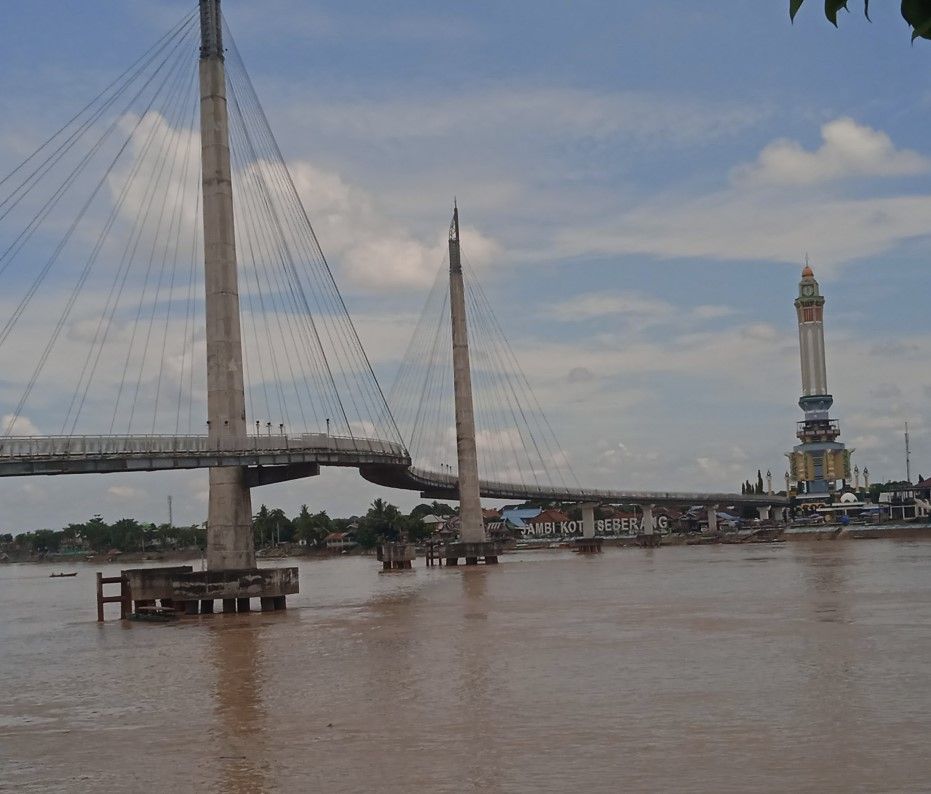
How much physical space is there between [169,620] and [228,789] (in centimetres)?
3254

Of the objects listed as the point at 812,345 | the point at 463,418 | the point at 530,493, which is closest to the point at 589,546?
the point at 530,493

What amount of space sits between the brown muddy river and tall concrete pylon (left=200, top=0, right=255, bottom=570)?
17.2ft

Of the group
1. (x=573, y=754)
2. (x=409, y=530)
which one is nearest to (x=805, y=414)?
(x=409, y=530)

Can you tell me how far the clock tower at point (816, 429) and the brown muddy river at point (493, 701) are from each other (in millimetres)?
147258

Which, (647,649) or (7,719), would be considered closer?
(7,719)

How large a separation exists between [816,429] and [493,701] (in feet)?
565

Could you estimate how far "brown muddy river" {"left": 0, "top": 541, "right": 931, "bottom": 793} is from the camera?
15750mm

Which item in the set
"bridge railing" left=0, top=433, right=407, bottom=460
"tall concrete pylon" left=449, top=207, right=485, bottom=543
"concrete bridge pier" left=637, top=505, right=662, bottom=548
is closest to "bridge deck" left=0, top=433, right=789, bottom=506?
"bridge railing" left=0, top=433, right=407, bottom=460

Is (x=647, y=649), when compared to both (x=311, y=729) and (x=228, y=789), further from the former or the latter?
(x=228, y=789)

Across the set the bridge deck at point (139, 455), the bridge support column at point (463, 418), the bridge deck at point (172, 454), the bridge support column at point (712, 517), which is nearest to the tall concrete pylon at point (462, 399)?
the bridge support column at point (463, 418)

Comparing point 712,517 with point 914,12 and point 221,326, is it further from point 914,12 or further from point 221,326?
point 914,12

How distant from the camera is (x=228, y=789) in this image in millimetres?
15516

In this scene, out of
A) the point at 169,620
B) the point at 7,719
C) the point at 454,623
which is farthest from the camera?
the point at 169,620

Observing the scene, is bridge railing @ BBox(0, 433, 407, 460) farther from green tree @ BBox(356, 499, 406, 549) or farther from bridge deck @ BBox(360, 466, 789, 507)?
green tree @ BBox(356, 499, 406, 549)
